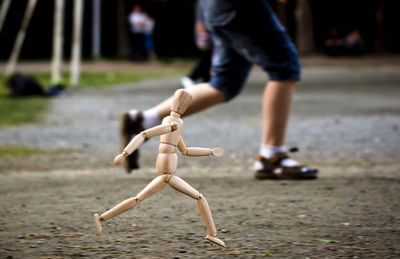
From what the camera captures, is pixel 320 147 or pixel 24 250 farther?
pixel 320 147

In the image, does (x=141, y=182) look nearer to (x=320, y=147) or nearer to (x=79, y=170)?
(x=79, y=170)

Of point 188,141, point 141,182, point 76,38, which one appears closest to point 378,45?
point 76,38

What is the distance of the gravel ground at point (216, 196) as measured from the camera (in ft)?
11.1

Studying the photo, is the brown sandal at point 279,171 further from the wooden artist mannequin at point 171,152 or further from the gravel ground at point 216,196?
the wooden artist mannequin at point 171,152


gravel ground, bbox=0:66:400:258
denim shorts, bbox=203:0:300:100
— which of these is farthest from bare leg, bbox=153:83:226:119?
gravel ground, bbox=0:66:400:258

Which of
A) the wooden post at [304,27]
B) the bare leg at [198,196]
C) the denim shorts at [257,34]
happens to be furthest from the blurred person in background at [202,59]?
the wooden post at [304,27]

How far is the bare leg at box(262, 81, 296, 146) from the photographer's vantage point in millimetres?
5199

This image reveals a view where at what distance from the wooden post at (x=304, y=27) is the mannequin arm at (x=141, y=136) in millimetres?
30041

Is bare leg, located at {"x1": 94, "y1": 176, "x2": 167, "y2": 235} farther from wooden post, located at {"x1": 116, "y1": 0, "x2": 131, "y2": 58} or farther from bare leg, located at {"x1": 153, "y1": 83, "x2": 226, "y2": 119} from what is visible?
wooden post, located at {"x1": 116, "y1": 0, "x2": 131, "y2": 58}

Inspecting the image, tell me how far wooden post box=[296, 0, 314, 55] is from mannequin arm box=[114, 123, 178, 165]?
3004cm

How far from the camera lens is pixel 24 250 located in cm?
333

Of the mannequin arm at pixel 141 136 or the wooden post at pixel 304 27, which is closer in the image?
the mannequin arm at pixel 141 136

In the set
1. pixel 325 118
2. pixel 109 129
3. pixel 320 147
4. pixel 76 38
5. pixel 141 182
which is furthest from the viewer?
pixel 76 38

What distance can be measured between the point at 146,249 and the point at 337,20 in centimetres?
4058
